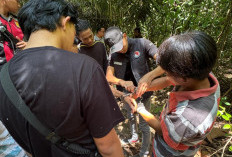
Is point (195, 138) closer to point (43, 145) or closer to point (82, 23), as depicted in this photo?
point (43, 145)

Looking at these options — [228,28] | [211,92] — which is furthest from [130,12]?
[211,92]

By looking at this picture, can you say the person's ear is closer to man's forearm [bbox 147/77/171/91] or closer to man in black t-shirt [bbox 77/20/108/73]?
man's forearm [bbox 147/77/171/91]

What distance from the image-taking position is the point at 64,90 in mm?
703

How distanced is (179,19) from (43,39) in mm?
2964

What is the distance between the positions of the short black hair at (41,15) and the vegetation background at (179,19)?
1606 mm

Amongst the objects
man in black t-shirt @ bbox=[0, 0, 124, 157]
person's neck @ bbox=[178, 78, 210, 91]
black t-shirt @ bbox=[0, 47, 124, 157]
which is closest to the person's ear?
man in black t-shirt @ bbox=[0, 0, 124, 157]

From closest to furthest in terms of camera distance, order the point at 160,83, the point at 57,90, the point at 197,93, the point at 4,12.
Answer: the point at 57,90 < the point at 197,93 < the point at 160,83 < the point at 4,12

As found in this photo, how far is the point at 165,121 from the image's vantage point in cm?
108

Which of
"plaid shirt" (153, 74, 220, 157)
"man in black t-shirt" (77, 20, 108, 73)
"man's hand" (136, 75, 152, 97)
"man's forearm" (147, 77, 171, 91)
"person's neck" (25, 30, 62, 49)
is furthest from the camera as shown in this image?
"man in black t-shirt" (77, 20, 108, 73)

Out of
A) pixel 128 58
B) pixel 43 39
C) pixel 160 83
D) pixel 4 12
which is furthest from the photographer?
pixel 4 12

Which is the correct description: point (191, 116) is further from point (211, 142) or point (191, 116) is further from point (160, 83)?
point (211, 142)

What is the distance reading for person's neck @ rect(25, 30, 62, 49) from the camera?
0.81 meters

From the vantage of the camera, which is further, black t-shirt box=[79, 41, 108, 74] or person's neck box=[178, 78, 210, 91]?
black t-shirt box=[79, 41, 108, 74]

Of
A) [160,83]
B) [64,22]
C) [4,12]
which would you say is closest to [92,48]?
[4,12]
